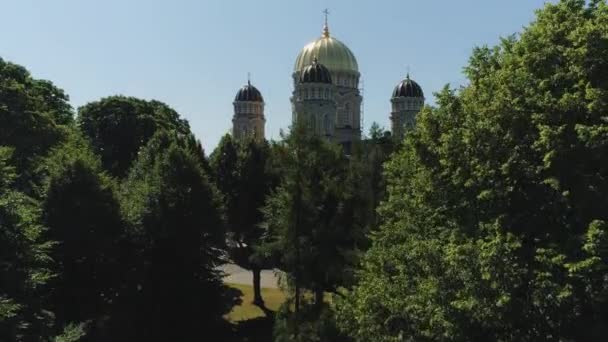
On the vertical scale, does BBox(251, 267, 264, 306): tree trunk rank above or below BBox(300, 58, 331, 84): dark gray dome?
below

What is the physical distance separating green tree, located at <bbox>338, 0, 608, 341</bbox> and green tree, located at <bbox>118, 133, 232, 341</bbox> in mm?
10941

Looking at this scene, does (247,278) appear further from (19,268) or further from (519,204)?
(519,204)

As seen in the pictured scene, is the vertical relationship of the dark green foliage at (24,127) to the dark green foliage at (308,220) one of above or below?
above

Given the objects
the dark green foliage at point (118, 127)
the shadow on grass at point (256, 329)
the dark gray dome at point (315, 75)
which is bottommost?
the shadow on grass at point (256, 329)

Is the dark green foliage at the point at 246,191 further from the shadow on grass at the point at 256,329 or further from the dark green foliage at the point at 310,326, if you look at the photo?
the dark green foliage at the point at 310,326

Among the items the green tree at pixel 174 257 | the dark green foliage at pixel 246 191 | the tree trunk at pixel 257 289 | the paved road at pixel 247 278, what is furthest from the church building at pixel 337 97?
the green tree at pixel 174 257

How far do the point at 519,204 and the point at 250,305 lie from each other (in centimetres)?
2412

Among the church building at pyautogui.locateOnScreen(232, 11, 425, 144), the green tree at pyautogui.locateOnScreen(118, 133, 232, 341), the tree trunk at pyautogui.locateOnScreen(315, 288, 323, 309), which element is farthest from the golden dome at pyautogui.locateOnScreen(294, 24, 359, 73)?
the tree trunk at pyautogui.locateOnScreen(315, 288, 323, 309)

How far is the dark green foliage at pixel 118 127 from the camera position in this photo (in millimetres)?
56406

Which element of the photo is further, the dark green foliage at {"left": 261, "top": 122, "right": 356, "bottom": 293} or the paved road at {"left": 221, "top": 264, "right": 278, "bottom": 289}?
the paved road at {"left": 221, "top": 264, "right": 278, "bottom": 289}

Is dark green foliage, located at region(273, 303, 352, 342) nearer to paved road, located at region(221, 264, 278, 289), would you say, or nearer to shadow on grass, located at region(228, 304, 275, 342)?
shadow on grass, located at region(228, 304, 275, 342)

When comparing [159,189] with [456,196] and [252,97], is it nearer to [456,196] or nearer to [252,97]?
[456,196]

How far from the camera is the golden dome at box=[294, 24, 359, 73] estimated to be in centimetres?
9612

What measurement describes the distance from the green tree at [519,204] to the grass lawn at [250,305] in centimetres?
1656
